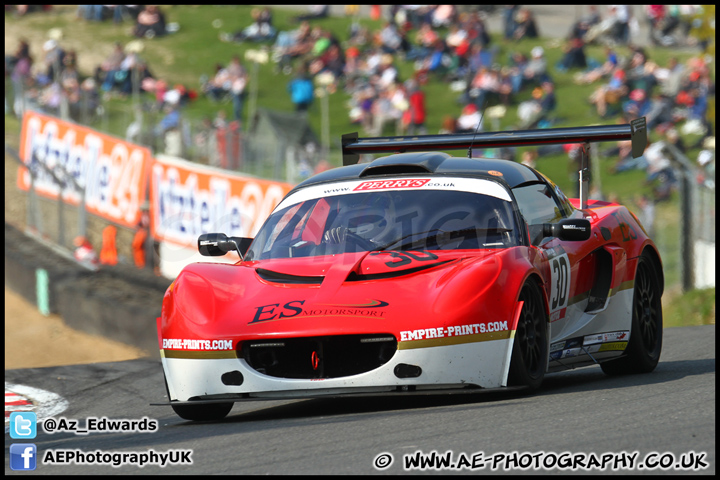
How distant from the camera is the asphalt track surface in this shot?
4.34 m

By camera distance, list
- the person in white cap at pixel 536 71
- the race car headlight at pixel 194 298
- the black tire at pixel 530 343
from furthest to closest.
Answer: the person in white cap at pixel 536 71
the race car headlight at pixel 194 298
the black tire at pixel 530 343

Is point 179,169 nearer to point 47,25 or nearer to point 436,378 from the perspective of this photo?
point 436,378

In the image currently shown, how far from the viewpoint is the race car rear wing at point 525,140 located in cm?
716

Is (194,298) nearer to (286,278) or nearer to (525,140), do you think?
(286,278)

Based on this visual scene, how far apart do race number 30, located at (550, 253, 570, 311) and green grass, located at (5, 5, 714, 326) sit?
950 centimetres

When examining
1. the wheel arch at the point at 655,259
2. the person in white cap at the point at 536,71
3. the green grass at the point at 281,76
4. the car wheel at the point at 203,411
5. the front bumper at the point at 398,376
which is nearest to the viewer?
the front bumper at the point at 398,376

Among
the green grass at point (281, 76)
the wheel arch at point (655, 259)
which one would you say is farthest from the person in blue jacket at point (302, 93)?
the wheel arch at point (655, 259)

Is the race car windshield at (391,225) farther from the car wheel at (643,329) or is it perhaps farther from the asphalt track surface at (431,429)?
the car wheel at (643,329)

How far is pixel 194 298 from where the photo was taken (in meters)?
5.89

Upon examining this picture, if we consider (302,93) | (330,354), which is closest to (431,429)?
(330,354)

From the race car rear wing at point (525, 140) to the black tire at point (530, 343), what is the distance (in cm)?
152

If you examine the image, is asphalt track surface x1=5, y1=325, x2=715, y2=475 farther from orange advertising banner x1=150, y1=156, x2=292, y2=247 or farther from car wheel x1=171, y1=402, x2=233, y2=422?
orange advertising banner x1=150, y1=156, x2=292, y2=247

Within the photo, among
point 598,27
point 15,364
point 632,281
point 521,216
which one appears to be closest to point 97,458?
point 521,216

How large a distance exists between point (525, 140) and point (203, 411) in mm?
2857
